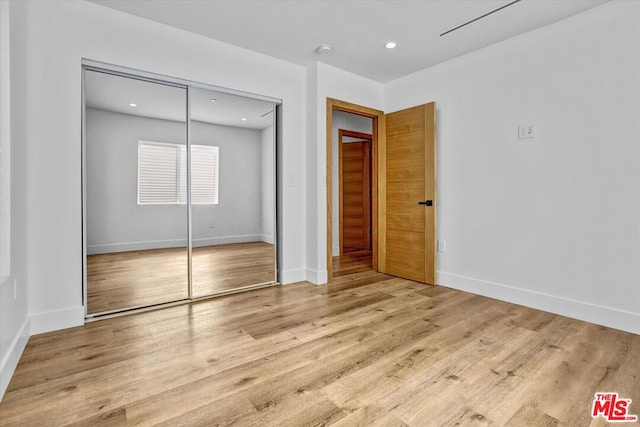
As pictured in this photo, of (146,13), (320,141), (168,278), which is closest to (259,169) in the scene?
(320,141)

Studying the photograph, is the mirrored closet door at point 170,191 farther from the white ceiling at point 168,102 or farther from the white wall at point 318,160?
the white wall at point 318,160

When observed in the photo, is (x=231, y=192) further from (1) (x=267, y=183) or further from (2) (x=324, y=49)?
(2) (x=324, y=49)

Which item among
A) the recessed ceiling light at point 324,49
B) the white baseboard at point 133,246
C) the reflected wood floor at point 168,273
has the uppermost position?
the recessed ceiling light at point 324,49

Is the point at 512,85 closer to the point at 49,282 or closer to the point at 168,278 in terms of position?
the point at 168,278

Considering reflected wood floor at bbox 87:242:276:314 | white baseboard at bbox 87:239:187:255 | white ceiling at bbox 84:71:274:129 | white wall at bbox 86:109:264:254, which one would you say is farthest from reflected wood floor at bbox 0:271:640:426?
white ceiling at bbox 84:71:274:129

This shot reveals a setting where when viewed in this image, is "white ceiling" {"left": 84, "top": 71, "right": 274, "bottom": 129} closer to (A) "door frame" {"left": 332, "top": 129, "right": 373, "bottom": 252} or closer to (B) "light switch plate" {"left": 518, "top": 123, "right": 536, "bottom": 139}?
(A) "door frame" {"left": 332, "top": 129, "right": 373, "bottom": 252}

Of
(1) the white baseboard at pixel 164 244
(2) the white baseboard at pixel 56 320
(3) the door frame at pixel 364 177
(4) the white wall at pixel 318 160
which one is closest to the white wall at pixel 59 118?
(2) the white baseboard at pixel 56 320

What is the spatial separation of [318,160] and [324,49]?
1172mm

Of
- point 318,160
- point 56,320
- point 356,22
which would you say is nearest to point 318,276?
point 318,160

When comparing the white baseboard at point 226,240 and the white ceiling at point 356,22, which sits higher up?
the white ceiling at point 356,22

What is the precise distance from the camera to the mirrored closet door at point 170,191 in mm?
2693

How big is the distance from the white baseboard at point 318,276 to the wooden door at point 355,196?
1.83 meters

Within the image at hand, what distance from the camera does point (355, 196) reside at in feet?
18.9

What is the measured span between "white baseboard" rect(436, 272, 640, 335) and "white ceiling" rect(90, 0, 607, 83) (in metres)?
2.44
